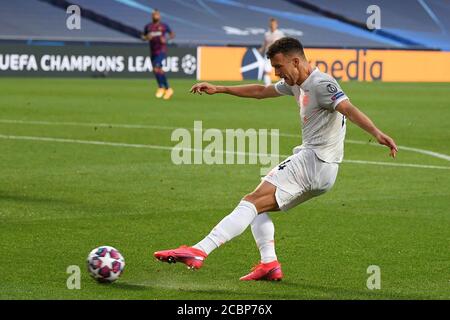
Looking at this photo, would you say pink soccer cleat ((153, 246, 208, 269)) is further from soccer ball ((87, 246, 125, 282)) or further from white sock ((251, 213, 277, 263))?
white sock ((251, 213, 277, 263))

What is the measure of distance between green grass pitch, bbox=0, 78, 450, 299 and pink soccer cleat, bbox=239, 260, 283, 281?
0.09 metres

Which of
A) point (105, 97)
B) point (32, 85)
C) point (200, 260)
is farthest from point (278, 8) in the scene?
point (200, 260)

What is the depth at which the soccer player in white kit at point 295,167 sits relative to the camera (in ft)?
25.8

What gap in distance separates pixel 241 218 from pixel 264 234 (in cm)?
40

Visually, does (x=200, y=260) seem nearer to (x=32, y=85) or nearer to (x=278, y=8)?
(x=32, y=85)

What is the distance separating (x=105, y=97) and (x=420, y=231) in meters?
19.4

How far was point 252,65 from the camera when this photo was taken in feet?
130

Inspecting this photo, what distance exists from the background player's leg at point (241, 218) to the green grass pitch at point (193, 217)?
0.30m

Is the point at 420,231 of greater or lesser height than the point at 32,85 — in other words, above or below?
below

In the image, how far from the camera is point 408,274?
27.5 ft

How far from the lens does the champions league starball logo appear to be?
39594 mm

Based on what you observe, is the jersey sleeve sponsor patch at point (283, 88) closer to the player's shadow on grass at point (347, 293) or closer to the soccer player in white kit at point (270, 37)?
the player's shadow on grass at point (347, 293)

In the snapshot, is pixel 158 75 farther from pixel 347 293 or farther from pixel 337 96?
pixel 347 293
